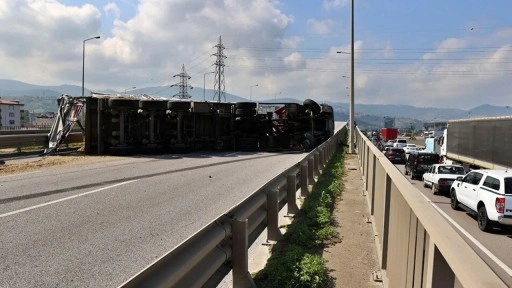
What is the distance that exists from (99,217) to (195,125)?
60.0 ft

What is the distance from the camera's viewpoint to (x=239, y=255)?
14.6ft

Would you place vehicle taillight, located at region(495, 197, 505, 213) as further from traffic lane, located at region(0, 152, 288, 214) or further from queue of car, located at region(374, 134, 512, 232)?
traffic lane, located at region(0, 152, 288, 214)

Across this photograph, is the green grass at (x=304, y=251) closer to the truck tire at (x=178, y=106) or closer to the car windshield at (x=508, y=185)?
the car windshield at (x=508, y=185)

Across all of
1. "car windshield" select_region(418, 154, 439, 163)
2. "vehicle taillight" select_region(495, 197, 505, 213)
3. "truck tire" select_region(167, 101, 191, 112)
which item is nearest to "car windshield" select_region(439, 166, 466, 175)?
"car windshield" select_region(418, 154, 439, 163)

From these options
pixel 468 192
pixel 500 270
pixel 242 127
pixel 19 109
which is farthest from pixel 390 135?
pixel 19 109

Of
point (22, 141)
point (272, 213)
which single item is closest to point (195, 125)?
point (22, 141)

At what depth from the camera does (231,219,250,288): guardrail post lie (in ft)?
14.6

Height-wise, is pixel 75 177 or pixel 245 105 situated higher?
pixel 245 105

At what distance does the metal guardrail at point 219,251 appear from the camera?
9.54 feet

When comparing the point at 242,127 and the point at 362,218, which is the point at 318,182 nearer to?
the point at 362,218

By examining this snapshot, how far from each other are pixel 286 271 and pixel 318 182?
8.24m

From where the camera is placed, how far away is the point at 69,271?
5.40 metres

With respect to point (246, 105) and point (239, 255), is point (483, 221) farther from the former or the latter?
point (246, 105)

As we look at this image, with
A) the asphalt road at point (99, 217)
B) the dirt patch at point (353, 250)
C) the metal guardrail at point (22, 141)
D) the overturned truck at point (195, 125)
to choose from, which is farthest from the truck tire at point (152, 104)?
the dirt patch at point (353, 250)
